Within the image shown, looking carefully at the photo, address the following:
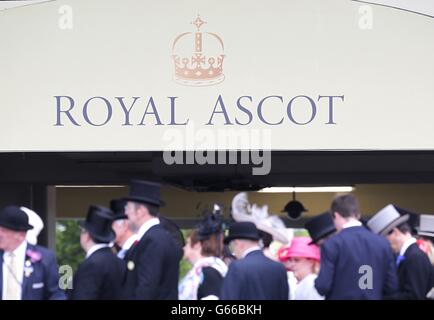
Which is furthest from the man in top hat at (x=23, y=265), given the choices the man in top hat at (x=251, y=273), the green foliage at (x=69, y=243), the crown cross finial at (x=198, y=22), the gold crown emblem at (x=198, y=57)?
the green foliage at (x=69, y=243)

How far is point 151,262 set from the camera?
5840mm

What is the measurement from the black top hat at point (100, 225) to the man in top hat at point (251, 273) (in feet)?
2.48

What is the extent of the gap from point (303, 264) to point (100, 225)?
130 centimetres

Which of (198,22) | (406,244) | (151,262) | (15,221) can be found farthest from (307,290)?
(198,22)

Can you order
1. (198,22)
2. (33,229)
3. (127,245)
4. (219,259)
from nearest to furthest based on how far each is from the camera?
(127,245), (219,259), (33,229), (198,22)

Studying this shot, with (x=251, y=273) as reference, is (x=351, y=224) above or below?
above

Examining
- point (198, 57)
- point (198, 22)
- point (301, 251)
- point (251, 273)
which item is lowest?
point (251, 273)

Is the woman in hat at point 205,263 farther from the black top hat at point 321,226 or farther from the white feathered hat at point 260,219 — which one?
the black top hat at point 321,226

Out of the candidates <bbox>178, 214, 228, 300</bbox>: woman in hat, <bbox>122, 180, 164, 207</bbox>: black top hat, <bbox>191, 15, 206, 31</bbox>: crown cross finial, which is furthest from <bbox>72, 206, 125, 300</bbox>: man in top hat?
<bbox>191, 15, 206, 31</bbox>: crown cross finial

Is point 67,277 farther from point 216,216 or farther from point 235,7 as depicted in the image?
point 235,7

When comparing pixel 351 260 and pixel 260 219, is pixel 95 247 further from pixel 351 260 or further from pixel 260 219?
pixel 351 260

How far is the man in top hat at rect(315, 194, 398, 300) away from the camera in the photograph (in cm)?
585

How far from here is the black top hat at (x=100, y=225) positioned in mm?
5848

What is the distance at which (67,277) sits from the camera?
6.72 metres
